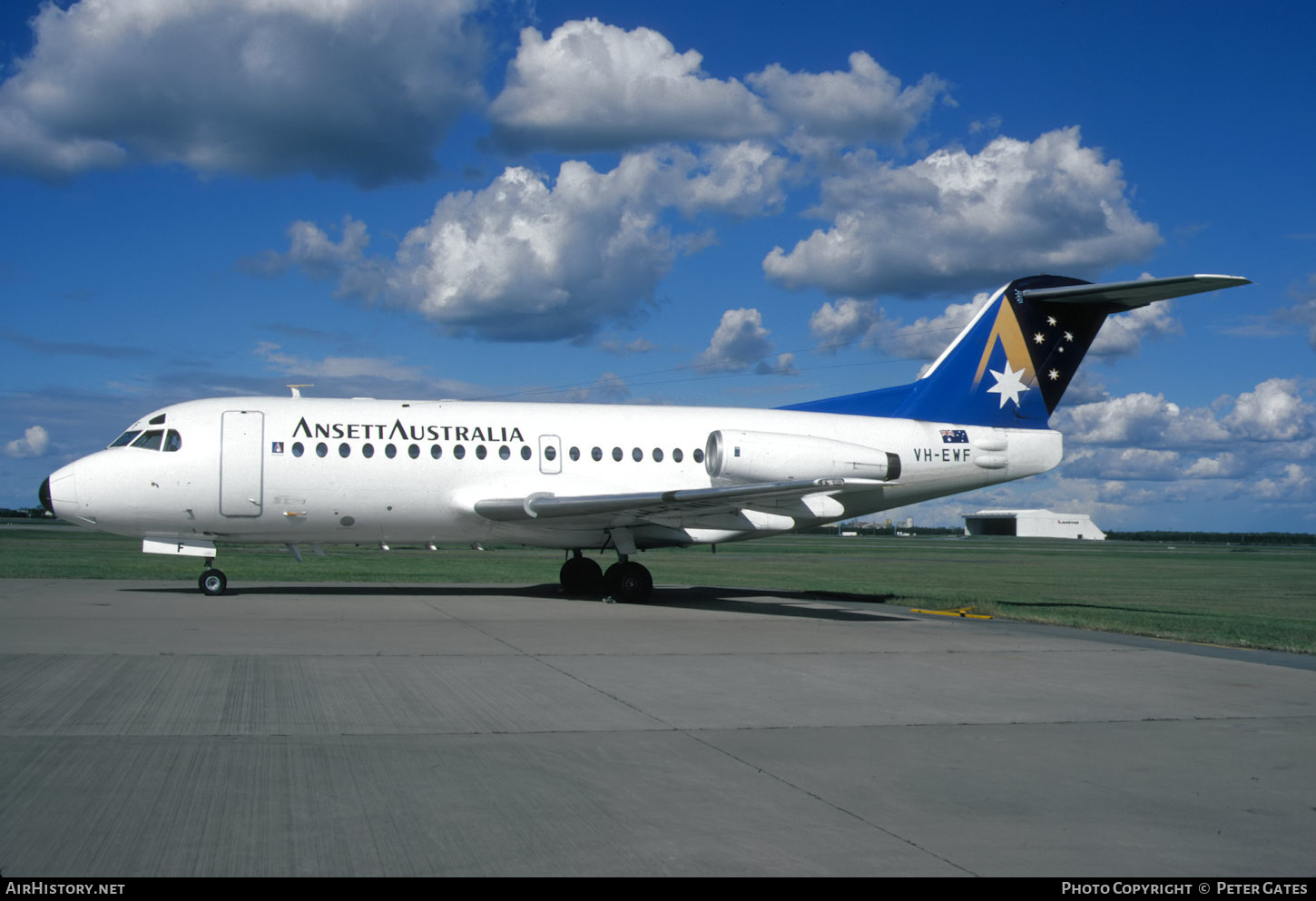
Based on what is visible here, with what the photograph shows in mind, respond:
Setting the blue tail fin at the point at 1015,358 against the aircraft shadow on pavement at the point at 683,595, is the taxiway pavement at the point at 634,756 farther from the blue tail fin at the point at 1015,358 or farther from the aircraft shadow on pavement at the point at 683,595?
the blue tail fin at the point at 1015,358

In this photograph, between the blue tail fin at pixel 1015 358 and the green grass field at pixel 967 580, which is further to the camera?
the blue tail fin at pixel 1015 358

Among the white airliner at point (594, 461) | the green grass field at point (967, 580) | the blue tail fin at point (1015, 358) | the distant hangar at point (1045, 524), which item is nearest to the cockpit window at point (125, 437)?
the white airliner at point (594, 461)

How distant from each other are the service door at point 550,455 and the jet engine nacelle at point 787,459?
9.71 ft

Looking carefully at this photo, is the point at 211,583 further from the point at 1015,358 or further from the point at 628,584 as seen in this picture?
the point at 1015,358

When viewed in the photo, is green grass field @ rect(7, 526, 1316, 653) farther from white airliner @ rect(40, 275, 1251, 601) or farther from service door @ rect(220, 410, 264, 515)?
service door @ rect(220, 410, 264, 515)

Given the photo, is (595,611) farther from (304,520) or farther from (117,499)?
(117,499)

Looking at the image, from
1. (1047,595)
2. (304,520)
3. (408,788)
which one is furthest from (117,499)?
(1047,595)

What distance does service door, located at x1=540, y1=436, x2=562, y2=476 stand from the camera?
2139cm

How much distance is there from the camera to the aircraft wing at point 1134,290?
1900cm

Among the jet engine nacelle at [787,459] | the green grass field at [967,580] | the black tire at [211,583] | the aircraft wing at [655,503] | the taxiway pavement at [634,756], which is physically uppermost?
the jet engine nacelle at [787,459]

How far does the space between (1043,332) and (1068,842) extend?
19.3m

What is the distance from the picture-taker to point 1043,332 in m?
23.3

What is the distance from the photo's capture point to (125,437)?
19.8m

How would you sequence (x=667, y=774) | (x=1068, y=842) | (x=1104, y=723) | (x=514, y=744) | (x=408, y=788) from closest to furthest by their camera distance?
(x=1068, y=842) → (x=408, y=788) → (x=667, y=774) → (x=514, y=744) → (x=1104, y=723)
